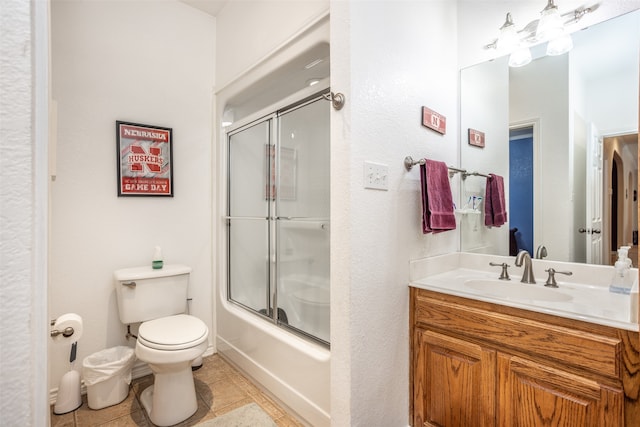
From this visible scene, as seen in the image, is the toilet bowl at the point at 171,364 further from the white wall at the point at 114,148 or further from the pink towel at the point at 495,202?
the pink towel at the point at 495,202

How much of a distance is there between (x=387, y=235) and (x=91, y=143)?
197 cm

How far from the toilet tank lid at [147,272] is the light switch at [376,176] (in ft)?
5.01

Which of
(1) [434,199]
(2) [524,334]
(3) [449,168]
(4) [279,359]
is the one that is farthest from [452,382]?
(3) [449,168]

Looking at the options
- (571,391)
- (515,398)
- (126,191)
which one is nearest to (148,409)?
(126,191)

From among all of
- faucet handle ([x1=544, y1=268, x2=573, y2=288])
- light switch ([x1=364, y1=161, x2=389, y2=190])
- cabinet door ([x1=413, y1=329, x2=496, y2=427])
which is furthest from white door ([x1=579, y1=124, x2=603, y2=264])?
light switch ([x1=364, y1=161, x2=389, y2=190])

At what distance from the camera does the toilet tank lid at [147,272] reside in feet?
6.50

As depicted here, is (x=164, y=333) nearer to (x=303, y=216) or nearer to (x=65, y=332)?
(x=65, y=332)

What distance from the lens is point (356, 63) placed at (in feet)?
4.25

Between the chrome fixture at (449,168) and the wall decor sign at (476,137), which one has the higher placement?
the wall decor sign at (476,137)

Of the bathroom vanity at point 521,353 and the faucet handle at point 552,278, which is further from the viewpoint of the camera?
the faucet handle at point 552,278

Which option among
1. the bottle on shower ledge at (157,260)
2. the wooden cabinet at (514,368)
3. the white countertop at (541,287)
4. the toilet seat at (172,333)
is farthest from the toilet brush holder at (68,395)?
the white countertop at (541,287)

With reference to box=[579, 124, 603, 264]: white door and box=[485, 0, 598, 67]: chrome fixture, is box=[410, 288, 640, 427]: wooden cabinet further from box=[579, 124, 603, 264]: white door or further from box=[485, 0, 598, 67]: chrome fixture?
box=[485, 0, 598, 67]: chrome fixture

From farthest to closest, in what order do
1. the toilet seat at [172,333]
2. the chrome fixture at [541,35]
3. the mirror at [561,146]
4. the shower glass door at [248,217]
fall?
the shower glass door at [248,217], the toilet seat at [172,333], the chrome fixture at [541,35], the mirror at [561,146]

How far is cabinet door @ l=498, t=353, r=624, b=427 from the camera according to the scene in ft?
3.47
